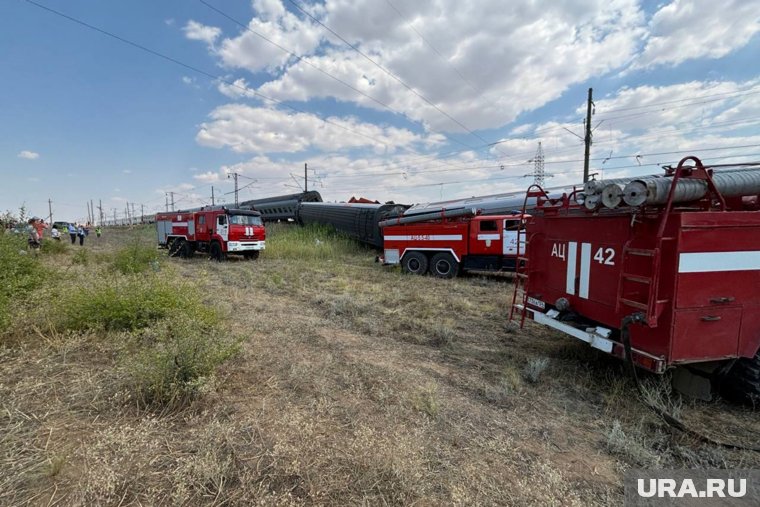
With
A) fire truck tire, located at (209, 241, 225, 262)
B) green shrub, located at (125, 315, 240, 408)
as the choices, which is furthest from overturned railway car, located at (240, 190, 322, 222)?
green shrub, located at (125, 315, 240, 408)

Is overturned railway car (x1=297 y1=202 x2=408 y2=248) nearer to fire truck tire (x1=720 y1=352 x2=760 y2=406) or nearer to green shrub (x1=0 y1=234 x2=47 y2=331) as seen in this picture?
green shrub (x1=0 y1=234 x2=47 y2=331)

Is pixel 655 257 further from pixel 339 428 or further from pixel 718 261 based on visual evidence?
pixel 339 428

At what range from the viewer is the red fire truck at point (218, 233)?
15516 mm

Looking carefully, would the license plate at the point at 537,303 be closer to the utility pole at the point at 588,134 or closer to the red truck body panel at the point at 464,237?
the red truck body panel at the point at 464,237

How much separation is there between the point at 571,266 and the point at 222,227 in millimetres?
14581

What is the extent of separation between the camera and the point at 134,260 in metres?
10.5

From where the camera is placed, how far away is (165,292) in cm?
498

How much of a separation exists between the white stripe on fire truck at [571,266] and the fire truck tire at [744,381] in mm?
1501

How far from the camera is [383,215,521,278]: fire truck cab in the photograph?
36.5 feet

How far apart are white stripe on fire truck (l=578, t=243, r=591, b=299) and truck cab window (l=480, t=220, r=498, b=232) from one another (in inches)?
290

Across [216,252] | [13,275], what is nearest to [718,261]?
[13,275]

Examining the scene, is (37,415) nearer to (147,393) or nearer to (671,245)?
(147,393)

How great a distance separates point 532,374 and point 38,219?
52.3ft

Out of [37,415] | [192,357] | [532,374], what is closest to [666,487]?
[532,374]
